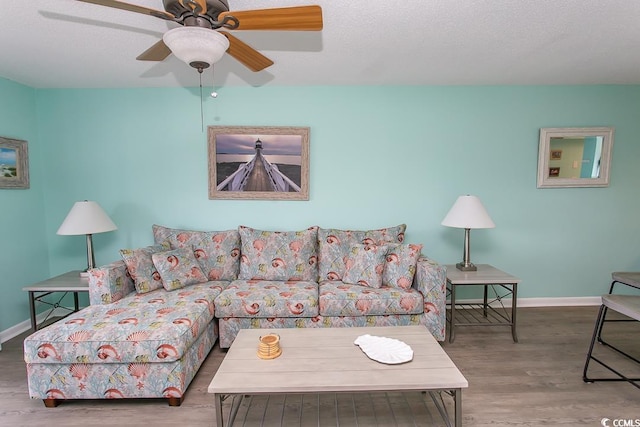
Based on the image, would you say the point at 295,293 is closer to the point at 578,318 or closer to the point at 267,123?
the point at 267,123

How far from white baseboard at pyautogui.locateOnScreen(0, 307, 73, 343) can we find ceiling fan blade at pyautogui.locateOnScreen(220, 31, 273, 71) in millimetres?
3287

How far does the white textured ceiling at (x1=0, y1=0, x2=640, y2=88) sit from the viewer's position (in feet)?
6.26

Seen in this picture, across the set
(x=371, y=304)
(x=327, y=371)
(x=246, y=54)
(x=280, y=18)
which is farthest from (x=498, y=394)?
(x=246, y=54)

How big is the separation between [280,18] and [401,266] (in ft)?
6.93

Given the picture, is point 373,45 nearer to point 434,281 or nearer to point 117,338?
point 434,281

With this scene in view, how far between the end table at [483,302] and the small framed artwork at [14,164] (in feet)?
13.8

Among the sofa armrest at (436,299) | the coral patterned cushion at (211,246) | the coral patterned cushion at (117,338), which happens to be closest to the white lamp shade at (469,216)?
the sofa armrest at (436,299)

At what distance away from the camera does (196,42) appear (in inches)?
54.0

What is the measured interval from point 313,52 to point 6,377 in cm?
336

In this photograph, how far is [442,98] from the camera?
335 centimetres

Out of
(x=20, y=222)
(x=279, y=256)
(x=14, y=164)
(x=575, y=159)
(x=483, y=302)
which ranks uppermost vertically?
(x=575, y=159)

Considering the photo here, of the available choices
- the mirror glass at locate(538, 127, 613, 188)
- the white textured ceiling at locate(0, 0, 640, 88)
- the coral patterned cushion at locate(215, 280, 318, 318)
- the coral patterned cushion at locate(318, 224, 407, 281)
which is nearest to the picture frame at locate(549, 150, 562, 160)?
the mirror glass at locate(538, 127, 613, 188)

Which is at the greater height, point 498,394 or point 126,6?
point 126,6

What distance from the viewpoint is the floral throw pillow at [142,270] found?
8.54ft
